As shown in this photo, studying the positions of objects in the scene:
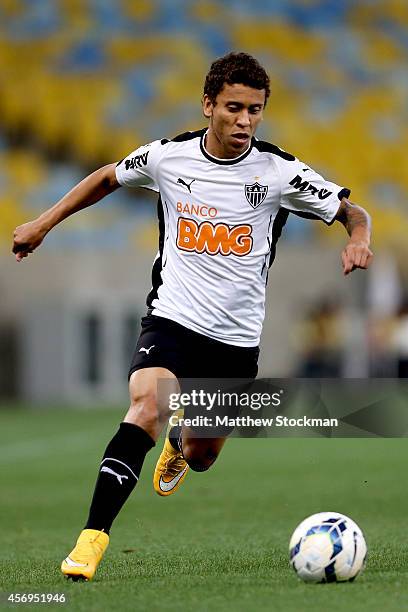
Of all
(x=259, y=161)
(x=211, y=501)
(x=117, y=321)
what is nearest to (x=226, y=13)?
(x=117, y=321)

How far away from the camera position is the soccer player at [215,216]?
5.54 m

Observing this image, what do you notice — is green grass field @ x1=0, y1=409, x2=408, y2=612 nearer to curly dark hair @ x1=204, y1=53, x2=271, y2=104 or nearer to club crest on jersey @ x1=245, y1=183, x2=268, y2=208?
club crest on jersey @ x1=245, y1=183, x2=268, y2=208

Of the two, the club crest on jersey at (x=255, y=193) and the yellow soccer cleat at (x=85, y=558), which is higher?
the club crest on jersey at (x=255, y=193)

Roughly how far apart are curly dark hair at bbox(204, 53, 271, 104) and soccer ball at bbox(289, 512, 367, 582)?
6.55ft

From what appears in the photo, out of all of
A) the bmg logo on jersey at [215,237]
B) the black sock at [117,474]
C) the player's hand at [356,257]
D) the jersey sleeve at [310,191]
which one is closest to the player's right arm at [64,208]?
the bmg logo on jersey at [215,237]

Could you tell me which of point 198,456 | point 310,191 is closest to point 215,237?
point 310,191

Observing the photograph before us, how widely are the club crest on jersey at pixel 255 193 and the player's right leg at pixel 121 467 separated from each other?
0.96 metres

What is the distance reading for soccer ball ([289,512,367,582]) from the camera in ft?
15.8

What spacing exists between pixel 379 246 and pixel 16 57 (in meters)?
10.6

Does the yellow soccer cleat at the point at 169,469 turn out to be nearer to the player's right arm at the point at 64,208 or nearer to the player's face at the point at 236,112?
the player's right arm at the point at 64,208

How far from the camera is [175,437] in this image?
22.3 ft

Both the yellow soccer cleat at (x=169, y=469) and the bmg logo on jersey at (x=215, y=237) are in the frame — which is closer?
the bmg logo on jersey at (x=215, y=237)

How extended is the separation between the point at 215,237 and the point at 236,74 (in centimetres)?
76

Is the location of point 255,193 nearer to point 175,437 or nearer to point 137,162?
point 137,162
